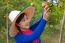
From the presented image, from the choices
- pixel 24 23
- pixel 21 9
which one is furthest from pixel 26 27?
pixel 21 9

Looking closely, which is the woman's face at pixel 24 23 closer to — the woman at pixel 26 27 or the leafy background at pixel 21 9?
the woman at pixel 26 27

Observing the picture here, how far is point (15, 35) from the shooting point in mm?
2936

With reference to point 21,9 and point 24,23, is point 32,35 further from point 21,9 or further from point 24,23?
point 21,9

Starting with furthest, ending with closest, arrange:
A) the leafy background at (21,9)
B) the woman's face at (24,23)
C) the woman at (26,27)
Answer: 1. the leafy background at (21,9)
2. the woman's face at (24,23)
3. the woman at (26,27)

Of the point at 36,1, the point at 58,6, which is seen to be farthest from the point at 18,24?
the point at 36,1

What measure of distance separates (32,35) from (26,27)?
142 millimetres

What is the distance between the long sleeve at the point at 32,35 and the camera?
2.81 metres

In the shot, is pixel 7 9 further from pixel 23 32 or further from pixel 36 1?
pixel 23 32

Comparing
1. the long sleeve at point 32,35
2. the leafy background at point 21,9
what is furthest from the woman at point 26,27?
the leafy background at point 21,9

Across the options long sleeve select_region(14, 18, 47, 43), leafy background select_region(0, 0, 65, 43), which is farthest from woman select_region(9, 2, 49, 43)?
leafy background select_region(0, 0, 65, 43)

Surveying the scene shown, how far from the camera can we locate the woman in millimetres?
2811

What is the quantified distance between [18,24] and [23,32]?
11cm

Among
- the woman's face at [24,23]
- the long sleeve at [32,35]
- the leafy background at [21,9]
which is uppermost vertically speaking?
the woman's face at [24,23]

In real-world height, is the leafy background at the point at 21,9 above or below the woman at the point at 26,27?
below
